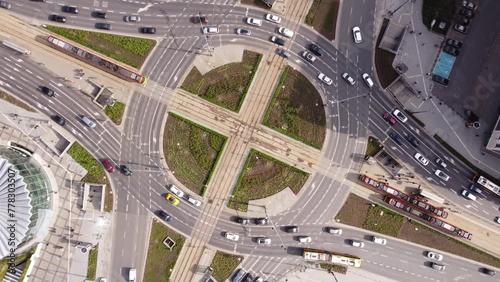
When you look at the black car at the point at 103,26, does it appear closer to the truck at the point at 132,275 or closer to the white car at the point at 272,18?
the white car at the point at 272,18

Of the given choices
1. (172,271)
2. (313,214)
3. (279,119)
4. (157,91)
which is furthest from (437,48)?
(172,271)


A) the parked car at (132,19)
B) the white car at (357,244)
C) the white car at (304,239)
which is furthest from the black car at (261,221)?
the parked car at (132,19)

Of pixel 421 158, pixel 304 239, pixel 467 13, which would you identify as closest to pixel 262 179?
pixel 304 239

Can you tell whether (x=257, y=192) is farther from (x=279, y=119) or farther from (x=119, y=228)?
(x=119, y=228)

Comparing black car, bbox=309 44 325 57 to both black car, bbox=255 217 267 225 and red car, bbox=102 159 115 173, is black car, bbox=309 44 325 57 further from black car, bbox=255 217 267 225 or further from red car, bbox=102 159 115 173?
red car, bbox=102 159 115 173

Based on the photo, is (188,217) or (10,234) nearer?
(10,234)

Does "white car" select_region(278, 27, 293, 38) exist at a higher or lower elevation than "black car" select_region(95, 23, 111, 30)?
higher

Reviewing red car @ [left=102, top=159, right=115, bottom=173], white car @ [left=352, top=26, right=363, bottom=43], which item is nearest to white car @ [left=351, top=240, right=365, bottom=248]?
white car @ [left=352, top=26, right=363, bottom=43]

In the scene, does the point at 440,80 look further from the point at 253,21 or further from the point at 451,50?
the point at 253,21
